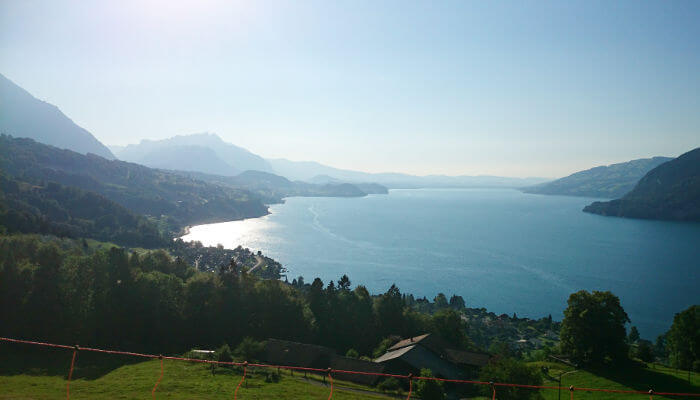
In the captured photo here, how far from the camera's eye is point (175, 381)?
21203 millimetres

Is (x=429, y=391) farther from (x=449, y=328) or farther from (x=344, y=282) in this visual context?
(x=344, y=282)

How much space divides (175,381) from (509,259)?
112484 mm

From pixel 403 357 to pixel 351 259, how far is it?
88215mm

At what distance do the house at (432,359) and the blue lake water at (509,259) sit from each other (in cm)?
4807

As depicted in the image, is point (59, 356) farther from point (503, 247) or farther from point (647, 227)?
point (647, 227)

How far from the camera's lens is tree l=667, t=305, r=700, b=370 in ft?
107

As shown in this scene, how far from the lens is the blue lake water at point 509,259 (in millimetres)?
85000

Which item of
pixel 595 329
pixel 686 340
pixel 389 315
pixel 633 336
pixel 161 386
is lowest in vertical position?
pixel 633 336

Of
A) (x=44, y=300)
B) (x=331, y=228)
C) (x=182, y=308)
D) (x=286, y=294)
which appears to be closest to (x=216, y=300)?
(x=182, y=308)

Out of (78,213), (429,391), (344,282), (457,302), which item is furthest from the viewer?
(78,213)

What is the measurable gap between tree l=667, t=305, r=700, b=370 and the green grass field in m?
3.59

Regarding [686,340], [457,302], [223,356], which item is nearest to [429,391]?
[223,356]

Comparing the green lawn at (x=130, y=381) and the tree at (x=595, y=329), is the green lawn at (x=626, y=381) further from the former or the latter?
the green lawn at (x=130, y=381)

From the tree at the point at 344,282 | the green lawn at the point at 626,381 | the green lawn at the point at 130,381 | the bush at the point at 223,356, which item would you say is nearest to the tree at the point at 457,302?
the tree at the point at 344,282
